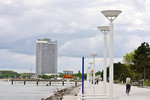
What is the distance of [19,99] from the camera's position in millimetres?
56125

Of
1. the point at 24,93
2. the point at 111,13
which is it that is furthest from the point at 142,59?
the point at 111,13

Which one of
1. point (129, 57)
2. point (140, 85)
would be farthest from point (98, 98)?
point (129, 57)

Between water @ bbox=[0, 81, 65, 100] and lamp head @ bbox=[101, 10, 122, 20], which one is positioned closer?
lamp head @ bbox=[101, 10, 122, 20]

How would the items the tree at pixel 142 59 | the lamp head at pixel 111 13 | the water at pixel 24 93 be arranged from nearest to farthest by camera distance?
the lamp head at pixel 111 13, the water at pixel 24 93, the tree at pixel 142 59

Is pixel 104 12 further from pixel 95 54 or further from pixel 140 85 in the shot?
pixel 140 85

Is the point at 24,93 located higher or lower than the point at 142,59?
lower

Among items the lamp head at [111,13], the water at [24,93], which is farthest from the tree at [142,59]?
the lamp head at [111,13]

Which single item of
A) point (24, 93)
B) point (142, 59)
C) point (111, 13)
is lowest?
point (24, 93)

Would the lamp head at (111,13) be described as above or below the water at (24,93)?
above

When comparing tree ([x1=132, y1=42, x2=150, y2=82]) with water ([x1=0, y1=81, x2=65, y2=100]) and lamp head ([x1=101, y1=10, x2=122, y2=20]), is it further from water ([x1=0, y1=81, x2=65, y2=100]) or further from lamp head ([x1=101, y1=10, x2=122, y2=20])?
lamp head ([x1=101, y1=10, x2=122, y2=20])

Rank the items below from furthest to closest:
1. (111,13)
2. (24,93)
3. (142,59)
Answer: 1. (24,93)
2. (142,59)
3. (111,13)

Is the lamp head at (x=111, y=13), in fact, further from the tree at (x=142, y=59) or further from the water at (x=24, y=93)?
the tree at (x=142, y=59)

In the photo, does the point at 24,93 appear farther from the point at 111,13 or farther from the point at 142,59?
the point at 111,13

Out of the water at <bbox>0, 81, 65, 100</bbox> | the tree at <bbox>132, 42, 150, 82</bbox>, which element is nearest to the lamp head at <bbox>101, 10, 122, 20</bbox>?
the water at <bbox>0, 81, 65, 100</bbox>
